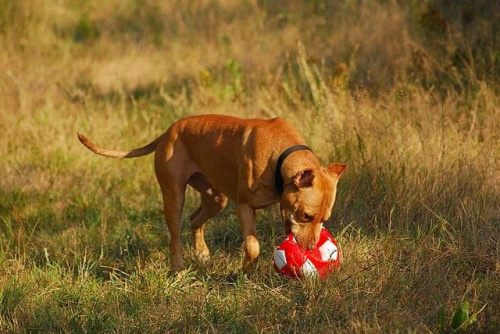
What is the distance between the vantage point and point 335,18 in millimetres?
11547

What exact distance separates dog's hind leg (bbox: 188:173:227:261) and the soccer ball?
1.28 m

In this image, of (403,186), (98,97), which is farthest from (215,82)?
(403,186)

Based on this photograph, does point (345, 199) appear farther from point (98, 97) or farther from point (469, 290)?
point (98, 97)

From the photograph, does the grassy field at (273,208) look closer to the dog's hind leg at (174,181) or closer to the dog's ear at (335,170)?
the dog's hind leg at (174,181)

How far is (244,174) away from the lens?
5.64m

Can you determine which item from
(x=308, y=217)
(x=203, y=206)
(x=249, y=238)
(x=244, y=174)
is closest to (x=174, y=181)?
(x=203, y=206)

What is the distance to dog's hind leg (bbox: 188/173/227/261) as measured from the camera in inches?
257

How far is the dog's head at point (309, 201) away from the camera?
5152 millimetres

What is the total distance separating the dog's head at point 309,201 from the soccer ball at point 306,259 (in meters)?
0.05

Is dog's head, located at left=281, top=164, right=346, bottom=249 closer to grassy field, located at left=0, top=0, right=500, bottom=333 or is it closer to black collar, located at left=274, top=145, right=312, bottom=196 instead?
black collar, located at left=274, top=145, right=312, bottom=196

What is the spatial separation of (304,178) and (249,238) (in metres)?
0.72

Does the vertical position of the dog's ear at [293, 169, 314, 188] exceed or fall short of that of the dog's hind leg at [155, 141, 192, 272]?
it exceeds it

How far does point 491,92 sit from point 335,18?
405cm

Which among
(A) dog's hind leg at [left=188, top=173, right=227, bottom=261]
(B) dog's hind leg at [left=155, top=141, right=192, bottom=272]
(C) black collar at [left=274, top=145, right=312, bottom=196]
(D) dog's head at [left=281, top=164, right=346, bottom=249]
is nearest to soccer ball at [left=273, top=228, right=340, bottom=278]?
(D) dog's head at [left=281, top=164, right=346, bottom=249]
